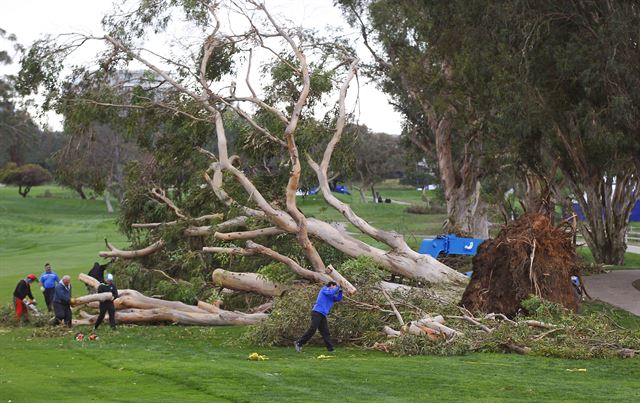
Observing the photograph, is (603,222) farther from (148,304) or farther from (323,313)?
(323,313)

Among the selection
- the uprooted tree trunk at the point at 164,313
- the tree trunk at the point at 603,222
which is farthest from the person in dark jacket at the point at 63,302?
the tree trunk at the point at 603,222

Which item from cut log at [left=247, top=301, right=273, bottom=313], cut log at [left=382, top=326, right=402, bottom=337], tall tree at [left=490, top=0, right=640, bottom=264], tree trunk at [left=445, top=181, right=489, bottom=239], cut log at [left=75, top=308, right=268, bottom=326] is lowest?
cut log at [left=75, top=308, right=268, bottom=326]

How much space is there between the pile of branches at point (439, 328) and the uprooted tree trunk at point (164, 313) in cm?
288

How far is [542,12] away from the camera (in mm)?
27562

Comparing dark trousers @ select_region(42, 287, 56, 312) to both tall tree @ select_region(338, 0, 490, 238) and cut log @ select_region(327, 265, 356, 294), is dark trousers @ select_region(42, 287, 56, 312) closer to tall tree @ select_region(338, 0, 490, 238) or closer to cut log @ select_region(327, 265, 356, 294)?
cut log @ select_region(327, 265, 356, 294)

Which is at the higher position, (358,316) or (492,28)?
(492,28)

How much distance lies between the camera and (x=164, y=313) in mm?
21922

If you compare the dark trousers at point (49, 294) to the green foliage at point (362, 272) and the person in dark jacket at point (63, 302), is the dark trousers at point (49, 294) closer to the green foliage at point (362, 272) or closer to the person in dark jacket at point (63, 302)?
the person in dark jacket at point (63, 302)

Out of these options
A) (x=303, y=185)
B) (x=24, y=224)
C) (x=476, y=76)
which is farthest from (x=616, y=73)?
(x=24, y=224)

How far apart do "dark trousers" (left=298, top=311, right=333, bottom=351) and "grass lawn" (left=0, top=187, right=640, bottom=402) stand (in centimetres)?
25

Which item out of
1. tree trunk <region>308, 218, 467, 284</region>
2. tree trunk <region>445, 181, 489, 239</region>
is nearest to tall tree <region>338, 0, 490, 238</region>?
tree trunk <region>445, 181, 489, 239</region>

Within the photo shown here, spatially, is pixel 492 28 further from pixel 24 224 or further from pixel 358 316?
pixel 24 224

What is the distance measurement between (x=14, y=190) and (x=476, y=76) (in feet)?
273

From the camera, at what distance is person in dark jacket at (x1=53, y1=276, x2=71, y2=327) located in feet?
68.8
